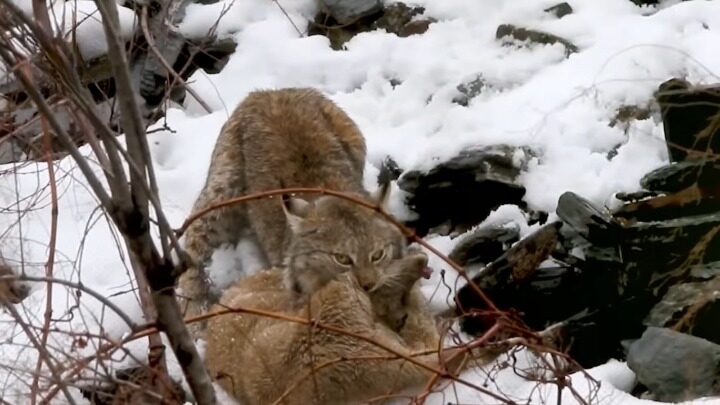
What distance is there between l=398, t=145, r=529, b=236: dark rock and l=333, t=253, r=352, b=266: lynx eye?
0.94 metres

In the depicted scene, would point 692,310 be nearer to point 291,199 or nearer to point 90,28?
point 291,199

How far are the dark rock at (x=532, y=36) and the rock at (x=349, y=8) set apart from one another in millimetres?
949

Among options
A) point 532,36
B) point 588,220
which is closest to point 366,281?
point 588,220

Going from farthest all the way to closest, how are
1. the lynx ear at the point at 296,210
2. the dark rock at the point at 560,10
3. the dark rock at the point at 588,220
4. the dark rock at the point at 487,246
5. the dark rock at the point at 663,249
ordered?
the dark rock at the point at 560,10
the dark rock at the point at 487,246
the lynx ear at the point at 296,210
the dark rock at the point at 588,220
the dark rock at the point at 663,249

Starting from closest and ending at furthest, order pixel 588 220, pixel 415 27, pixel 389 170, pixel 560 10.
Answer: pixel 588 220 < pixel 389 170 < pixel 560 10 < pixel 415 27

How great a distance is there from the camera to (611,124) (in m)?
6.63

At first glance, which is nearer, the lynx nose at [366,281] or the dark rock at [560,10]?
the lynx nose at [366,281]

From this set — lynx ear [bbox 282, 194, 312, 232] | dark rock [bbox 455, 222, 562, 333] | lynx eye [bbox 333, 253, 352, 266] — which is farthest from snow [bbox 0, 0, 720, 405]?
lynx ear [bbox 282, 194, 312, 232]

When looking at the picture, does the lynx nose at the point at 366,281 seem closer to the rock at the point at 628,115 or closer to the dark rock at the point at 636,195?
the dark rock at the point at 636,195

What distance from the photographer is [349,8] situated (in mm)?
8188

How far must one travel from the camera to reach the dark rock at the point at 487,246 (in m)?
6.16

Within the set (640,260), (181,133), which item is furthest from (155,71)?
(640,260)

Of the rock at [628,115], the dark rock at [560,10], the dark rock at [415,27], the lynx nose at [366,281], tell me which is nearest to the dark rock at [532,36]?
the dark rock at [560,10]

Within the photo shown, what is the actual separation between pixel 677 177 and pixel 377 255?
1.61 m
